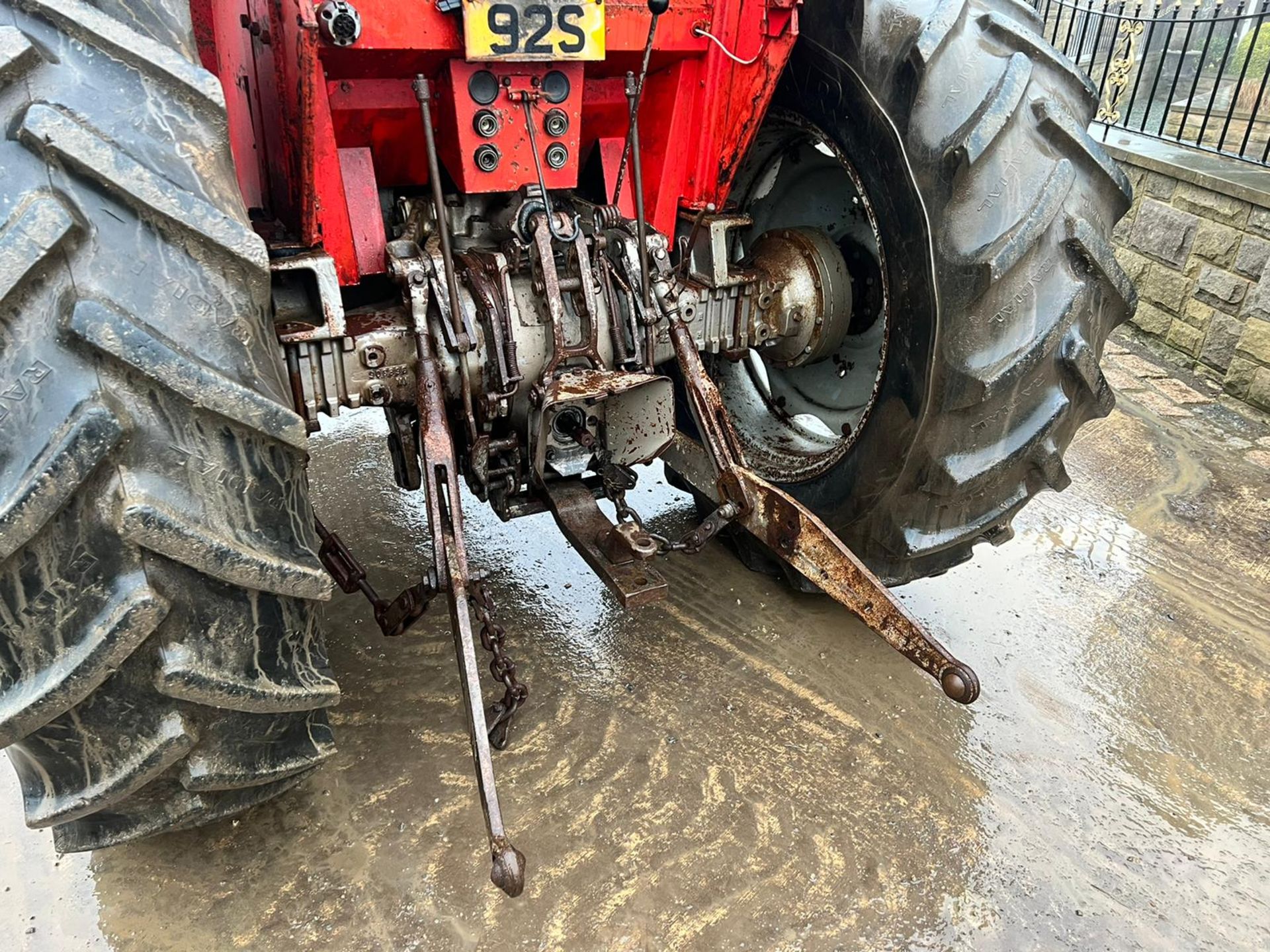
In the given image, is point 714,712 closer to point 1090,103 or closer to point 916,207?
point 916,207

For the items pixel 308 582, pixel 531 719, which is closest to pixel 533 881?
pixel 531 719

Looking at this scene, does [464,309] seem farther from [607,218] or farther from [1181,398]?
[1181,398]

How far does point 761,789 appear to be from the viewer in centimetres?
218

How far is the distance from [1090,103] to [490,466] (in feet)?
5.46

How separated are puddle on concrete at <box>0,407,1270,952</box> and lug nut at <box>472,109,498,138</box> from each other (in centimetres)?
136

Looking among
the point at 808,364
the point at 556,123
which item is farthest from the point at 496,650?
the point at 808,364

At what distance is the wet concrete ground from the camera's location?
188 centimetres

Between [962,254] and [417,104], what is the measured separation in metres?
1.27

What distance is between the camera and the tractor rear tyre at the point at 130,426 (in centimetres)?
118

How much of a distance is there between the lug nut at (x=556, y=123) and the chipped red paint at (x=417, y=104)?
0.02m

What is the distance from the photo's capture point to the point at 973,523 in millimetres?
2275

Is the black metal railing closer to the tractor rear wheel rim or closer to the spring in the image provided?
the tractor rear wheel rim

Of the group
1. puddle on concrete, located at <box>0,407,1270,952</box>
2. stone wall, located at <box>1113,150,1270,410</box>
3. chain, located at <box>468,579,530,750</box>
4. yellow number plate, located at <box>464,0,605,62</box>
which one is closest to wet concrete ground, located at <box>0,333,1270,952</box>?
puddle on concrete, located at <box>0,407,1270,952</box>

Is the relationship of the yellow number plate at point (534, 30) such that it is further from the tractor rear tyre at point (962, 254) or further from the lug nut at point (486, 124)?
the tractor rear tyre at point (962, 254)
